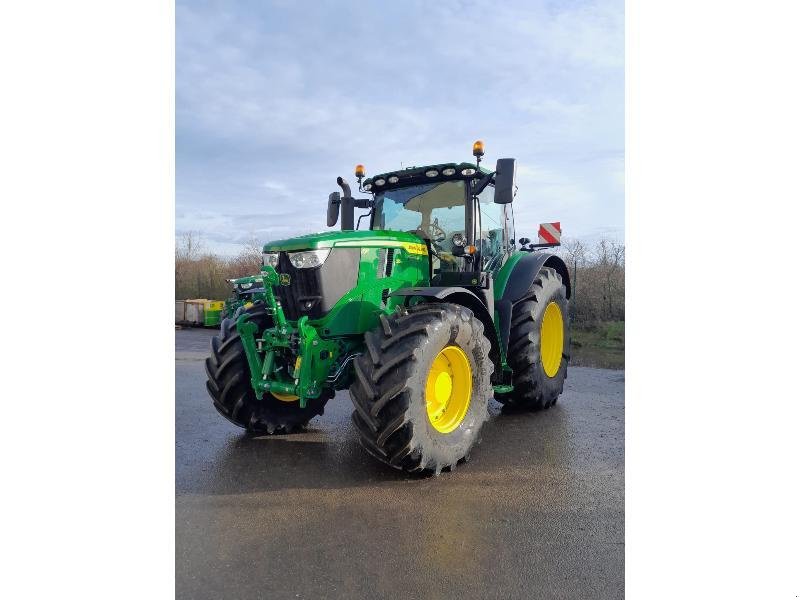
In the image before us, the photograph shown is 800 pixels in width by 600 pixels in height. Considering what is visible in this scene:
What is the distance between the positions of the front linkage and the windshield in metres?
1.29

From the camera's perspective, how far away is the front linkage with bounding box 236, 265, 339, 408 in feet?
11.4

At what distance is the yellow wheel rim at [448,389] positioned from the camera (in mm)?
3502

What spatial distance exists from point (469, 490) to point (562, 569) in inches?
36.4

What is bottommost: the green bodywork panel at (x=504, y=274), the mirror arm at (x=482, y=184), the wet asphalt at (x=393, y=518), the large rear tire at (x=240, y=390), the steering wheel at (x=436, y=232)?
the wet asphalt at (x=393, y=518)

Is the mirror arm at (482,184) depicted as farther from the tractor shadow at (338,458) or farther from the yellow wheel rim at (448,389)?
the tractor shadow at (338,458)

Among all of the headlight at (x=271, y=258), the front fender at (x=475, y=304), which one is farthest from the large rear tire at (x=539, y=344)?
the headlight at (x=271, y=258)

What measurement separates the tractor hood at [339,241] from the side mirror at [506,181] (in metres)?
0.78

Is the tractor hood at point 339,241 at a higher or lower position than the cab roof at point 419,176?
lower

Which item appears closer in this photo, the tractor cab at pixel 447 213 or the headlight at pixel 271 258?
the headlight at pixel 271 258

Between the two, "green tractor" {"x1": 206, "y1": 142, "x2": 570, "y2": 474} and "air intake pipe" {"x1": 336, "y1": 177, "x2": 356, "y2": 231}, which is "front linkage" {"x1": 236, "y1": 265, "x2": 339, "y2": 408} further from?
"air intake pipe" {"x1": 336, "y1": 177, "x2": 356, "y2": 231}

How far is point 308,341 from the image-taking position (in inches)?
137

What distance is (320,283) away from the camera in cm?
356
